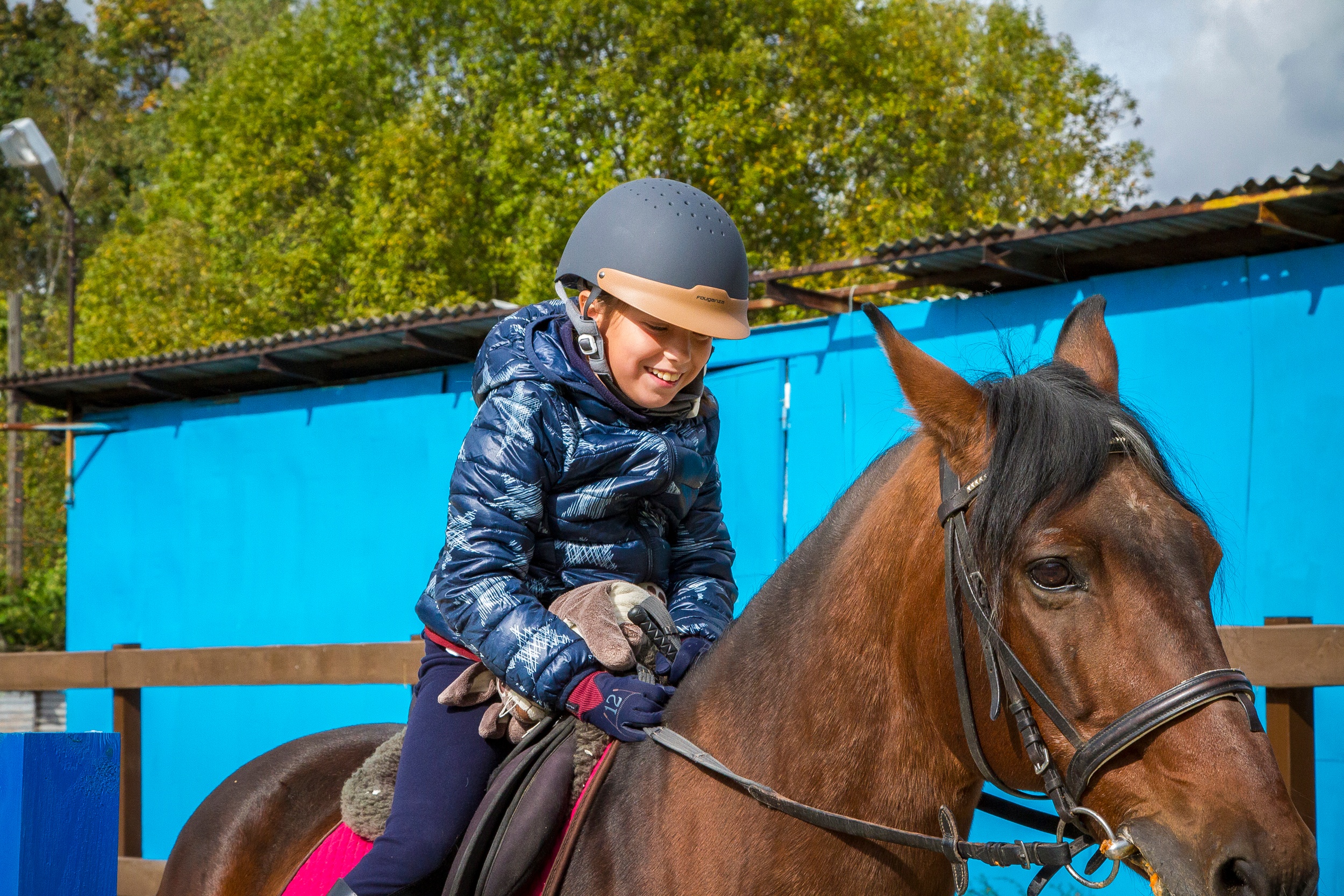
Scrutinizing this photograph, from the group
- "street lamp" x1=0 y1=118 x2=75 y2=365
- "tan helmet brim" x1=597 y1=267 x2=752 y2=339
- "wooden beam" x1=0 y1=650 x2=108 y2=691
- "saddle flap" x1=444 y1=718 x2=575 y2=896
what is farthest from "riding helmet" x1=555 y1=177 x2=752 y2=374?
"street lamp" x1=0 y1=118 x2=75 y2=365

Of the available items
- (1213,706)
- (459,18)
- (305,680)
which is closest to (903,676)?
(1213,706)

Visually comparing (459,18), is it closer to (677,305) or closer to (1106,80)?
(1106,80)

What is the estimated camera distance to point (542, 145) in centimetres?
1689

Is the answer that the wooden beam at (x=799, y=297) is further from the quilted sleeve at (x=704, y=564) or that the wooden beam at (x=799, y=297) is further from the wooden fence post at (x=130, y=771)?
the quilted sleeve at (x=704, y=564)

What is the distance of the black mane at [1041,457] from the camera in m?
1.62

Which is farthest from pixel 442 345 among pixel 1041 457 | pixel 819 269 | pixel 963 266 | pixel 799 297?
pixel 1041 457

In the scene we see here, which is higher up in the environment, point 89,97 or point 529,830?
point 89,97

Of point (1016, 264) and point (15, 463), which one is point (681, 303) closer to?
point (1016, 264)

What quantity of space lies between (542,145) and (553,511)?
15313 millimetres

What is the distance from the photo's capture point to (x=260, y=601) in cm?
1116

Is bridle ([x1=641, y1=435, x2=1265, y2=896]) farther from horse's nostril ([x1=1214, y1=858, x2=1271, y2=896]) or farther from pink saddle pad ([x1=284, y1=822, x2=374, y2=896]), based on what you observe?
pink saddle pad ([x1=284, y1=822, x2=374, y2=896])

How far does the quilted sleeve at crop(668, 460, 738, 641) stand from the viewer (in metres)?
2.57

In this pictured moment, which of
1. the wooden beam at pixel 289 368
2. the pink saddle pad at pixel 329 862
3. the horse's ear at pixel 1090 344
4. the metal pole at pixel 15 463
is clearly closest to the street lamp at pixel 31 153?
the metal pole at pixel 15 463

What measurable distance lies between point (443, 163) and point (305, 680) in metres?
13.9
